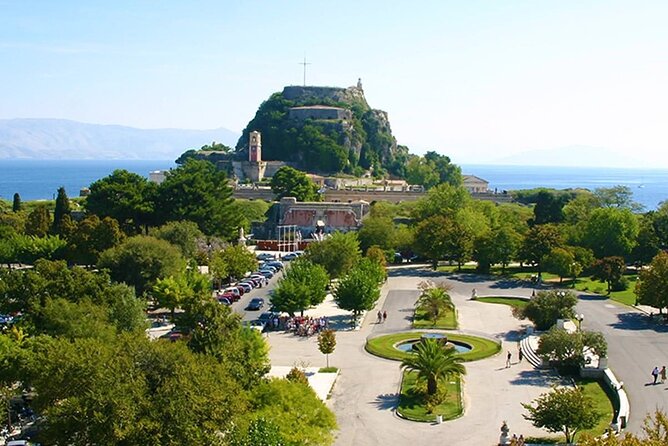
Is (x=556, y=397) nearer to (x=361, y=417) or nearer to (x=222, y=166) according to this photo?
(x=361, y=417)

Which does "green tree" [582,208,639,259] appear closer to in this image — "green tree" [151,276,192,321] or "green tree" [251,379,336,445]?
"green tree" [151,276,192,321]

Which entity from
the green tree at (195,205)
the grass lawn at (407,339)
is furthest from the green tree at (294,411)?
the green tree at (195,205)

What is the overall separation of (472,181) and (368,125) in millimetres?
17735

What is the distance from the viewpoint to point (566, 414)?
21.0 meters

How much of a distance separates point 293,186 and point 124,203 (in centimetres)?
2604

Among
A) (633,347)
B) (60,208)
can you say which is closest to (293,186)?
(60,208)

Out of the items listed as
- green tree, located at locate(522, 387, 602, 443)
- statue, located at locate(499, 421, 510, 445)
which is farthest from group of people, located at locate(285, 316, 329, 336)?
green tree, located at locate(522, 387, 602, 443)

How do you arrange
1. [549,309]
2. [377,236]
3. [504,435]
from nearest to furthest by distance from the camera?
[504,435] → [549,309] → [377,236]

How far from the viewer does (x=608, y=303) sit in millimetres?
41375

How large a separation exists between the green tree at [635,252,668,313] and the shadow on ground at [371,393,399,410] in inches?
677

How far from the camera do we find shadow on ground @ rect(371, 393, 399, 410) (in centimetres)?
2491

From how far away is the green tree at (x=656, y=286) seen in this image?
36.3m

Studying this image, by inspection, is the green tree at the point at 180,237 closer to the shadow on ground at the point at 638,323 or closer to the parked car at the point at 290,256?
the parked car at the point at 290,256

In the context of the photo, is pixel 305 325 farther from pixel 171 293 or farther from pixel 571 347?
pixel 571 347
